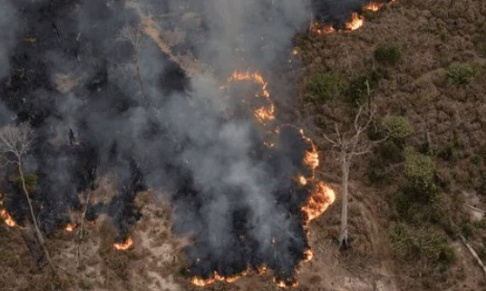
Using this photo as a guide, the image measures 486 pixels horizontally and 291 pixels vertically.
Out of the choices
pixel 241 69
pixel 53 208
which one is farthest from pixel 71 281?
pixel 241 69

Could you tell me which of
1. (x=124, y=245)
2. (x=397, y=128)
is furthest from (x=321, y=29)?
(x=124, y=245)

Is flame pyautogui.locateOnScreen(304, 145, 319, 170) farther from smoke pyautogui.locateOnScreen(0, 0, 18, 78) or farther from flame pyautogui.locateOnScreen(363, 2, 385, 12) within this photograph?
smoke pyautogui.locateOnScreen(0, 0, 18, 78)

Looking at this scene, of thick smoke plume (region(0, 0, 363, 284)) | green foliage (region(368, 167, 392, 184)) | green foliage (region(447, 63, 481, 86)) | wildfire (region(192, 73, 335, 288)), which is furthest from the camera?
green foliage (region(447, 63, 481, 86))

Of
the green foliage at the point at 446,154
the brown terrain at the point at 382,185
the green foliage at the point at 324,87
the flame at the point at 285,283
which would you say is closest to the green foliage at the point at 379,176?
the brown terrain at the point at 382,185

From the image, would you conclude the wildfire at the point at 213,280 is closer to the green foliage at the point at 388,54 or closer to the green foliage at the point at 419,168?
the green foliage at the point at 419,168

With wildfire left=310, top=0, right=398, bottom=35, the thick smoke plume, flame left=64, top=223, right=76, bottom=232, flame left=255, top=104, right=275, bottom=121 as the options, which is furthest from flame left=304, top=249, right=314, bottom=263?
wildfire left=310, top=0, right=398, bottom=35

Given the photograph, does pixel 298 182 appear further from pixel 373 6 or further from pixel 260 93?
pixel 373 6

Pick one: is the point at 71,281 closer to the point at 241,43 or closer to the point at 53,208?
the point at 53,208

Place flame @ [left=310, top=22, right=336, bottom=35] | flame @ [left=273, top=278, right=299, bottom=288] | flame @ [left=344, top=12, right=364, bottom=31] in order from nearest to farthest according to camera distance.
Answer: flame @ [left=273, top=278, right=299, bottom=288], flame @ [left=310, top=22, right=336, bottom=35], flame @ [left=344, top=12, right=364, bottom=31]
